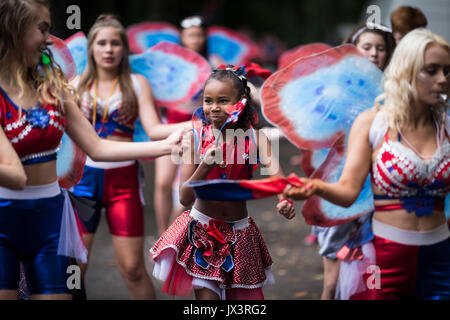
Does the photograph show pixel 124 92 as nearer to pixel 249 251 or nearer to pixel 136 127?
pixel 136 127

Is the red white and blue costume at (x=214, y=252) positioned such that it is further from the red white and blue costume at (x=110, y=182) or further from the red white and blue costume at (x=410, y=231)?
the red white and blue costume at (x=110, y=182)

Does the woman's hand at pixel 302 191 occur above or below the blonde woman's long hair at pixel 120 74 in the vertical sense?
below

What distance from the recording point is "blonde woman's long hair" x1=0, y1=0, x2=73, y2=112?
3158 mm

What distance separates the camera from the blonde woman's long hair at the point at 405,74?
3.21m

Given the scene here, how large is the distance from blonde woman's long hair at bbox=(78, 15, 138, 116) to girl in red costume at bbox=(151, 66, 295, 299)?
145 cm

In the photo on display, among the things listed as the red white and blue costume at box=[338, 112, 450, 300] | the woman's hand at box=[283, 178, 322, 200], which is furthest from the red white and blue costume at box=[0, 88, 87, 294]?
the red white and blue costume at box=[338, 112, 450, 300]

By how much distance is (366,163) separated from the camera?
10.7 feet

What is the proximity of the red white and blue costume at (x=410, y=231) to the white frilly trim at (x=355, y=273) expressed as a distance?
4.1 inches

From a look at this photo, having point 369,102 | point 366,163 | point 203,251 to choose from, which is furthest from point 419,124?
point 203,251

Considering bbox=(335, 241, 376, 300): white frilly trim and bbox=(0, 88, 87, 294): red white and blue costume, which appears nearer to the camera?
bbox=(0, 88, 87, 294): red white and blue costume

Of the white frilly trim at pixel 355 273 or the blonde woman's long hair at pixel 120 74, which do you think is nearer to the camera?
the white frilly trim at pixel 355 273

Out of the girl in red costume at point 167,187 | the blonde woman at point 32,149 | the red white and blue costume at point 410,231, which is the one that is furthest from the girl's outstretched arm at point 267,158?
the girl in red costume at point 167,187

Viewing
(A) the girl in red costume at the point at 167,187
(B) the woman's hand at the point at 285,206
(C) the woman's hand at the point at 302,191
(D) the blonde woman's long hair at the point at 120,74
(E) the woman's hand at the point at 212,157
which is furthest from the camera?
(A) the girl in red costume at the point at 167,187

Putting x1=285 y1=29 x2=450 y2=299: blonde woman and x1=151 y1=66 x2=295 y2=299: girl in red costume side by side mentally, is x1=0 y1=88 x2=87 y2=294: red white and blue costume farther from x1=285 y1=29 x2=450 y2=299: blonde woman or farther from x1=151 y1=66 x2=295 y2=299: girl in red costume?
x1=285 y1=29 x2=450 y2=299: blonde woman
